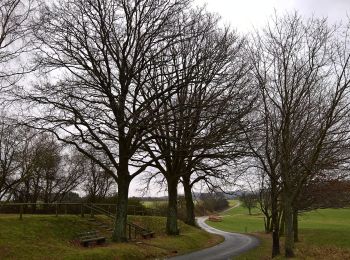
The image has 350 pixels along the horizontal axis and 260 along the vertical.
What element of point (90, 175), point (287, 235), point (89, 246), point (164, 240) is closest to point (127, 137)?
point (89, 246)

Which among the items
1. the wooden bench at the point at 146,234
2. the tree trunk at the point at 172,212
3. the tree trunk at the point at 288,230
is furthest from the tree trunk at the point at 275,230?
the tree trunk at the point at 172,212

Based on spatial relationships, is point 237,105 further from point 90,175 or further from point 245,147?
point 90,175

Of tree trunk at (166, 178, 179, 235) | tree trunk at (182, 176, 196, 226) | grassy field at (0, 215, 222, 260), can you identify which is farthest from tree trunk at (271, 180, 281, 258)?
tree trunk at (182, 176, 196, 226)

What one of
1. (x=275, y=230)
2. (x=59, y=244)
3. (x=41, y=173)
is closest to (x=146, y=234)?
(x=59, y=244)

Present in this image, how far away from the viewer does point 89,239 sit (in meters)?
22.1

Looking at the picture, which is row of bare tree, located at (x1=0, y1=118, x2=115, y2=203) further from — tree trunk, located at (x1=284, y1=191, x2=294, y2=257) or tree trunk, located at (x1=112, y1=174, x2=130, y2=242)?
tree trunk, located at (x1=284, y1=191, x2=294, y2=257)

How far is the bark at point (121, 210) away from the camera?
24.0 meters

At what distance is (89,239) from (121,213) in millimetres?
2712

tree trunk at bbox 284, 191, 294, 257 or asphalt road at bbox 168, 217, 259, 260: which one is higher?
tree trunk at bbox 284, 191, 294, 257

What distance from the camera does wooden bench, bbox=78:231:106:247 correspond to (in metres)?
21.7

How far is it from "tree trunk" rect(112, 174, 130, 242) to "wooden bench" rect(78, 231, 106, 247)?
109 centimetres

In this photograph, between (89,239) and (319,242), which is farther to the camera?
(319,242)

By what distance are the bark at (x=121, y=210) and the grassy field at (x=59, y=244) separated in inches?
27.2

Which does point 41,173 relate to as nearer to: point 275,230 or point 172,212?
point 172,212
